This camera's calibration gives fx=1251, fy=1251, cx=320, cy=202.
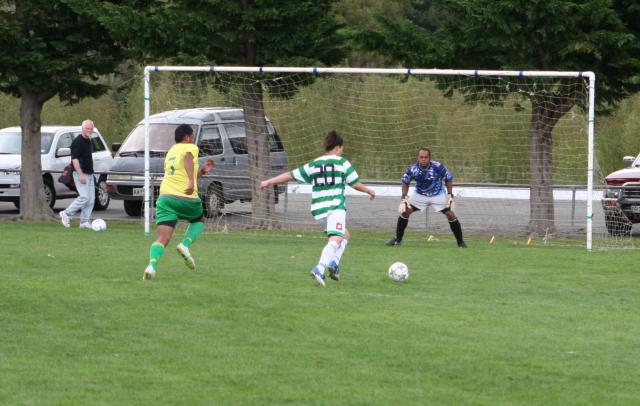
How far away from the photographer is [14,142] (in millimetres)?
28062

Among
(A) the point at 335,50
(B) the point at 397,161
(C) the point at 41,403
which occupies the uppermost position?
(A) the point at 335,50

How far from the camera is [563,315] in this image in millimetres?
12062

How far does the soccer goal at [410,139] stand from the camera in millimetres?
23047

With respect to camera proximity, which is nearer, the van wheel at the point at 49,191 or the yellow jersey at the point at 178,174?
the yellow jersey at the point at 178,174

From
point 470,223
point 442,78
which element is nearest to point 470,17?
point 442,78

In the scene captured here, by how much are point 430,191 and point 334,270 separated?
612 cm

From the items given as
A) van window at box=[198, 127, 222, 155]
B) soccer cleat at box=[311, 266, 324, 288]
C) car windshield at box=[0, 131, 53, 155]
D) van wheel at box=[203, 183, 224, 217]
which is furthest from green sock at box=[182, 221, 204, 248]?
car windshield at box=[0, 131, 53, 155]

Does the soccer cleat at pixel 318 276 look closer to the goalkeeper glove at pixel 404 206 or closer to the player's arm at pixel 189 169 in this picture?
the player's arm at pixel 189 169

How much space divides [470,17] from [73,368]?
46.8 feet

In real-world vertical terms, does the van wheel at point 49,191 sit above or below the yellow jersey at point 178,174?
below

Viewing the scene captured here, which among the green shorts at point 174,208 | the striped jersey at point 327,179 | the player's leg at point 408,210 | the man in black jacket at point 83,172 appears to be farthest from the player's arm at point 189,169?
the man in black jacket at point 83,172

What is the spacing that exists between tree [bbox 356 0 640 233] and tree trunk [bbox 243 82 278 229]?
252cm

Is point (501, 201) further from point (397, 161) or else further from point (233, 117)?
point (233, 117)

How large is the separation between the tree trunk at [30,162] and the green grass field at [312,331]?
7549 millimetres
